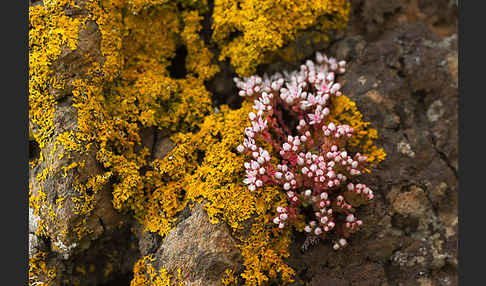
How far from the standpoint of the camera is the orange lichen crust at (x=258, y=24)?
5.54 meters

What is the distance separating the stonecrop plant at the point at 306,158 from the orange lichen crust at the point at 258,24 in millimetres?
411

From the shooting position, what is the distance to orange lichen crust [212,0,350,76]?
5535 millimetres

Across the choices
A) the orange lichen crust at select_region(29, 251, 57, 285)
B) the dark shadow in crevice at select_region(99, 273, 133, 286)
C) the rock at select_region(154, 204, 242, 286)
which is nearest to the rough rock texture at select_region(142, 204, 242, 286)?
the rock at select_region(154, 204, 242, 286)

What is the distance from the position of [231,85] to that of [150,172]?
66.6 inches

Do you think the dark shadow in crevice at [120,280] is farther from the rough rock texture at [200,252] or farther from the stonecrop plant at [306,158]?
the stonecrop plant at [306,158]

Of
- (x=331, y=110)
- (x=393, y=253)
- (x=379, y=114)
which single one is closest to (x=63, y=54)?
(x=331, y=110)

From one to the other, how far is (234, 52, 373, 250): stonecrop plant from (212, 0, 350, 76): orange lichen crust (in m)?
0.41

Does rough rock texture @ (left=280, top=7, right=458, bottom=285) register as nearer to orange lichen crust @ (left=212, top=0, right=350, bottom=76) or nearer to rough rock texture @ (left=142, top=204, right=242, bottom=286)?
orange lichen crust @ (left=212, top=0, right=350, bottom=76)

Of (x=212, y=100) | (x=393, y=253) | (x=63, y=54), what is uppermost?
(x=63, y=54)

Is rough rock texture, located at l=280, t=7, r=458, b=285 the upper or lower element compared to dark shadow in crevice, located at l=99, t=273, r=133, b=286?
upper

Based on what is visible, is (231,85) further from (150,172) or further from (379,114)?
(379,114)

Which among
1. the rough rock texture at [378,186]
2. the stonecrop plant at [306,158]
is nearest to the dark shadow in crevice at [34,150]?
the rough rock texture at [378,186]

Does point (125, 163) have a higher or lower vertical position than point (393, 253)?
higher

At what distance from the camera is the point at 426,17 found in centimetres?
600
